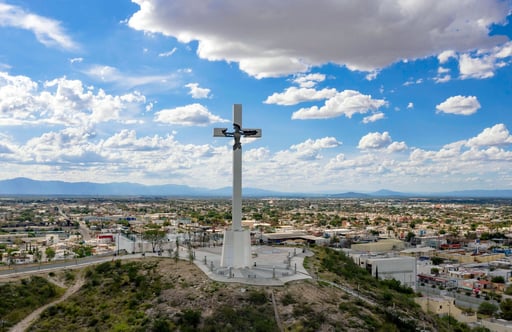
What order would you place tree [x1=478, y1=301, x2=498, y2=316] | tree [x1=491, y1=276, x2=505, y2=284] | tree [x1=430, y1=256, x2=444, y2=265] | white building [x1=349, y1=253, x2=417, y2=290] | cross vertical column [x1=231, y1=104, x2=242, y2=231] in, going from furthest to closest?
tree [x1=430, y1=256, x2=444, y2=265] < tree [x1=491, y1=276, x2=505, y2=284] < white building [x1=349, y1=253, x2=417, y2=290] < tree [x1=478, y1=301, x2=498, y2=316] < cross vertical column [x1=231, y1=104, x2=242, y2=231]

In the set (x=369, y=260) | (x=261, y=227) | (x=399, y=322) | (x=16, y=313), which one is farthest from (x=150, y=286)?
(x=261, y=227)

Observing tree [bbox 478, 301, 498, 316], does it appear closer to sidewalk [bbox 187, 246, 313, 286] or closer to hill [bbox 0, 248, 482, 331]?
hill [bbox 0, 248, 482, 331]

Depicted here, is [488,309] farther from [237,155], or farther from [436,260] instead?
[237,155]

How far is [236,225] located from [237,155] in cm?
418

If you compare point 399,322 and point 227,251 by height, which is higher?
point 227,251

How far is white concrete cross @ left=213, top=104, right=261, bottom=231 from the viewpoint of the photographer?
28.0m

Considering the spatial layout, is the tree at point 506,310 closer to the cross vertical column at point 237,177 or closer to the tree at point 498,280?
the tree at point 498,280

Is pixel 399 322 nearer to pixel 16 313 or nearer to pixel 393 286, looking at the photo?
pixel 393 286

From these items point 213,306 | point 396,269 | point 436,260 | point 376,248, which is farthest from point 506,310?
point 376,248

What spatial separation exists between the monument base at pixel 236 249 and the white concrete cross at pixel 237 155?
0.42 meters

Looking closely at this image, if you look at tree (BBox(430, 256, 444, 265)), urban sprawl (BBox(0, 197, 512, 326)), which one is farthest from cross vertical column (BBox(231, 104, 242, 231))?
tree (BBox(430, 256, 444, 265))

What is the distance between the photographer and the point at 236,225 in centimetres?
2811

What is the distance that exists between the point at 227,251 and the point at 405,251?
44.3m

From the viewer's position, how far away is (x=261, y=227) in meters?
83.3
